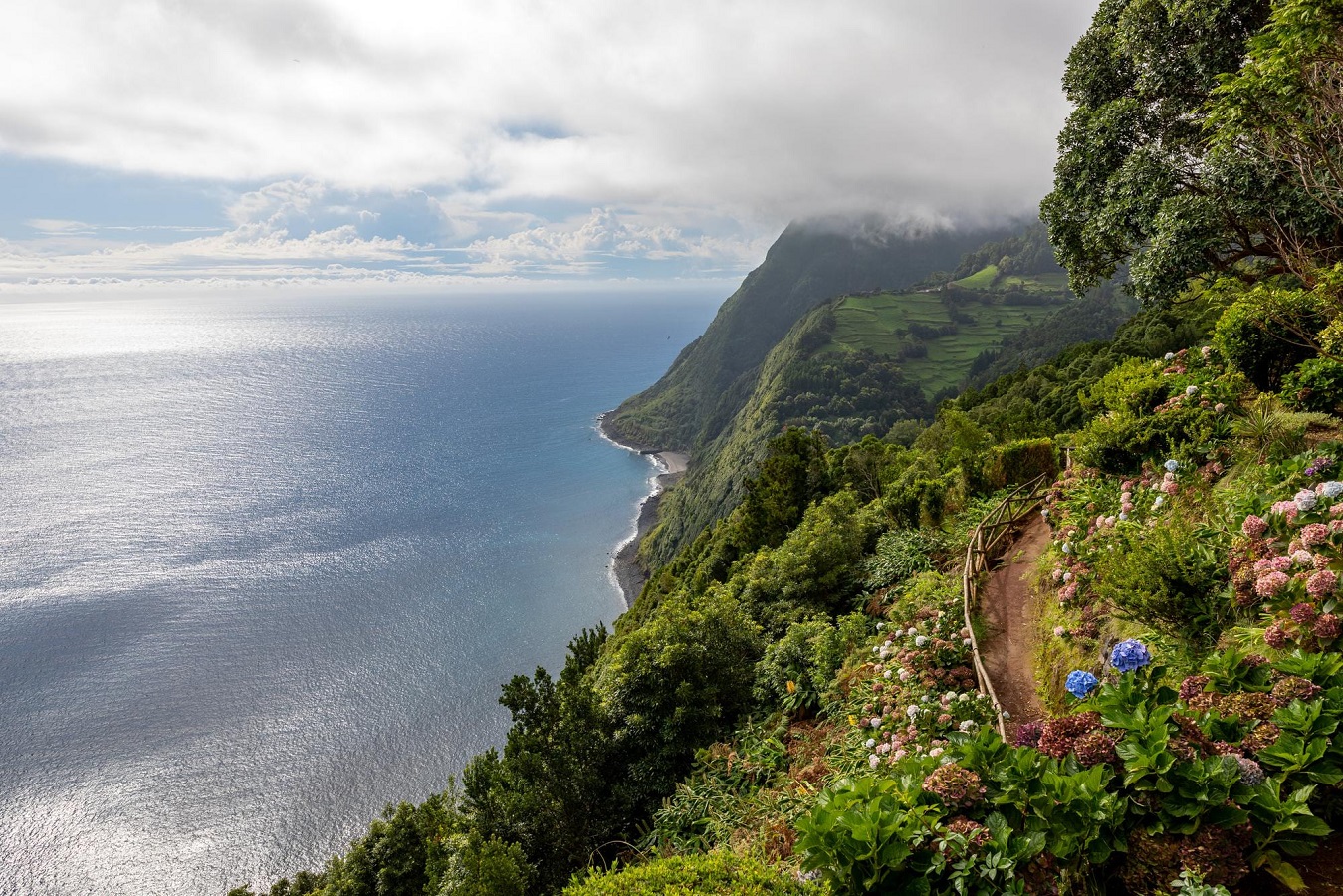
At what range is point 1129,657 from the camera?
556cm

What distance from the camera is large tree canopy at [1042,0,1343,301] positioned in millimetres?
13164

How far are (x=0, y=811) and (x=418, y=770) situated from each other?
3403cm

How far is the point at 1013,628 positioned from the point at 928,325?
607 feet

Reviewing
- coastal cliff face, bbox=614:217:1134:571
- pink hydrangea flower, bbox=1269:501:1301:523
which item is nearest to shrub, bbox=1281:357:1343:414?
pink hydrangea flower, bbox=1269:501:1301:523

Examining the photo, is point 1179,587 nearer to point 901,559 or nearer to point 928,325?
point 901,559

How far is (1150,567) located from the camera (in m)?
6.95

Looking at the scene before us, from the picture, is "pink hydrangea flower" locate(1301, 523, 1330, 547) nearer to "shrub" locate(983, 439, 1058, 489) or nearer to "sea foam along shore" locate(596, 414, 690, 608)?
"shrub" locate(983, 439, 1058, 489)

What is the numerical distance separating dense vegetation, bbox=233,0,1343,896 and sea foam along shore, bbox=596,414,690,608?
6833 centimetres

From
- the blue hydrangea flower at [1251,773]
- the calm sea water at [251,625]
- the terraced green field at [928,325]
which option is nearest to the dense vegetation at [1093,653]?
the blue hydrangea flower at [1251,773]

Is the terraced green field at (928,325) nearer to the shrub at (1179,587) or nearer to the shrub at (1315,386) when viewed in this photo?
the shrub at (1315,386)

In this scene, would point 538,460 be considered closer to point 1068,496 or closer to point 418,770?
point 418,770

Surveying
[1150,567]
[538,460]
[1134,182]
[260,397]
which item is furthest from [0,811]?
[260,397]

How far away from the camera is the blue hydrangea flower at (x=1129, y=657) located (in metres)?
5.53

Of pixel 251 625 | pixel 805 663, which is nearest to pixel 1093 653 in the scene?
pixel 805 663
